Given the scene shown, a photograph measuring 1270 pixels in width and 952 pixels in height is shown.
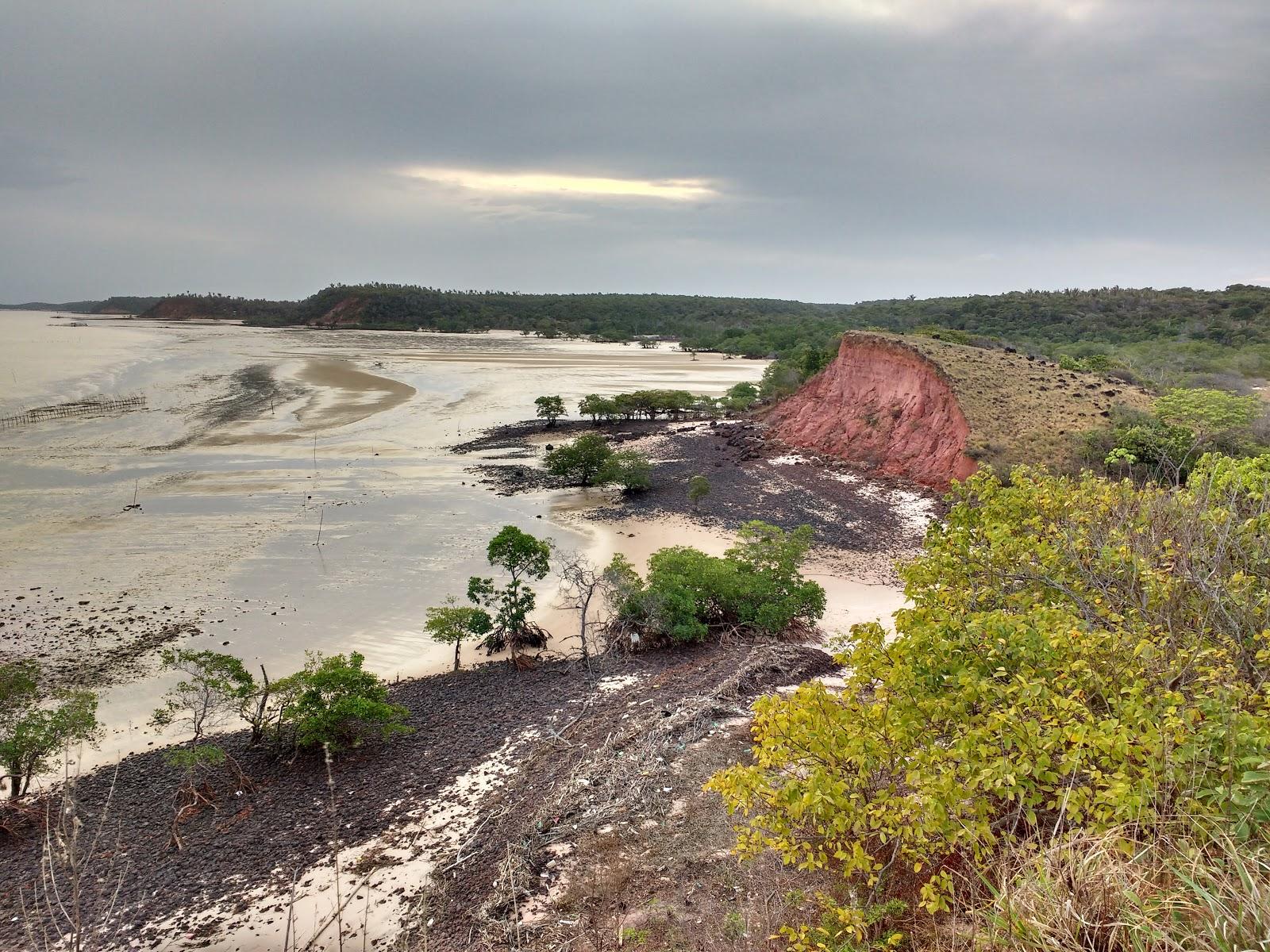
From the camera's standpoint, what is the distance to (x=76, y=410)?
1788 inches

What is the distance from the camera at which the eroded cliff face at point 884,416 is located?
95.3 ft

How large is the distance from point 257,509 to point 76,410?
99.1 feet

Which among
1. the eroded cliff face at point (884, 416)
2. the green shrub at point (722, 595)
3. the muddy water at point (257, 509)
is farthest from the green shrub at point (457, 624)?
the eroded cliff face at point (884, 416)

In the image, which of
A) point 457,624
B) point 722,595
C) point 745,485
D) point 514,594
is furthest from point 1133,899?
point 745,485

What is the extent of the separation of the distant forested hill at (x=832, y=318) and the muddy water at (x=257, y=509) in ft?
109

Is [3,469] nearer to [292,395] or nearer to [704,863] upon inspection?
[292,395]

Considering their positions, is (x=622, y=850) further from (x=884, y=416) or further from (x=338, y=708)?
(x=884, y=416)

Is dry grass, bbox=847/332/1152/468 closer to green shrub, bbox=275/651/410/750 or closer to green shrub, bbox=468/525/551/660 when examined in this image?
green shrub, bbox=468/525/551/660

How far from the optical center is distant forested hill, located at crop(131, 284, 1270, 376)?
164ft

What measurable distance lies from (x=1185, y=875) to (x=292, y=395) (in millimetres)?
61009

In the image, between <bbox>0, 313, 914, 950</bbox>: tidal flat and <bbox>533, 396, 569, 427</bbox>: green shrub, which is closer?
<bbox>0, 313, 914, 950</bbox>: tidal flat

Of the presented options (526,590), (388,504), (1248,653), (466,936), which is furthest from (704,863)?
(388,504)

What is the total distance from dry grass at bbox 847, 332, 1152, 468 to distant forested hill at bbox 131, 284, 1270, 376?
30.9 feet

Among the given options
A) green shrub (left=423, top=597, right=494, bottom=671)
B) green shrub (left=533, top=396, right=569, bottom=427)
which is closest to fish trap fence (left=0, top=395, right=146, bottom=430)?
green shrub (left=533, top=396, right=569, bottom=427)
